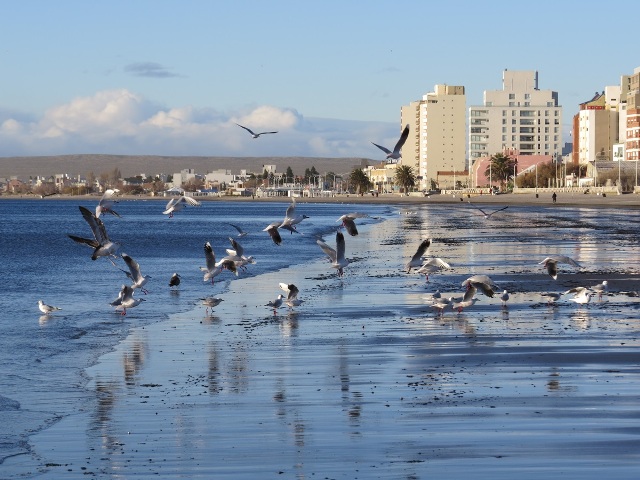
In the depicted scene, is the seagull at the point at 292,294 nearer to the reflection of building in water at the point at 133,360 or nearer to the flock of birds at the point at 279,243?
the flock of birds at the point at 279,243

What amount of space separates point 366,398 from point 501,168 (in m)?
184

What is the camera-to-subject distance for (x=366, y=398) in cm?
1136

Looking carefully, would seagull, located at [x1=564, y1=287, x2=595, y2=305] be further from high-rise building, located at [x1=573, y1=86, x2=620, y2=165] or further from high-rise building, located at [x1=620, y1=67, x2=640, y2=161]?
high-rise building, located at [x1=573, y1=86, x2=620, y2=165]

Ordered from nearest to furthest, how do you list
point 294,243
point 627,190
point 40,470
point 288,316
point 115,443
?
point 40,470 → point 115,443 → point 288,316 → point 294,243 → point 627,190

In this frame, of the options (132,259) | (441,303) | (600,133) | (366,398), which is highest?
(600,133)

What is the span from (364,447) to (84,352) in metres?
7.41

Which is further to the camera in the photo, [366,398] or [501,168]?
[501,168]

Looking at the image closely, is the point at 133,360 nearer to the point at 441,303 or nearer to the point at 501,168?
the point at 441,303

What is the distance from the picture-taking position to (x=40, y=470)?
882 centimetres

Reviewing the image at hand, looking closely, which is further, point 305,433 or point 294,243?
point 294,243

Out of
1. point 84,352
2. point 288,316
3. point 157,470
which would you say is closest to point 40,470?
point 157,470

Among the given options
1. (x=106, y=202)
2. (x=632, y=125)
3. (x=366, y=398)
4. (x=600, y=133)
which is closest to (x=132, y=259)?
(x=106, y=202)

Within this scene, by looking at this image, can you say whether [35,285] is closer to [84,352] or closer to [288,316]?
[288,316]

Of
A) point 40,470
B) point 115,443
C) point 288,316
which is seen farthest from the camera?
point 288,316
